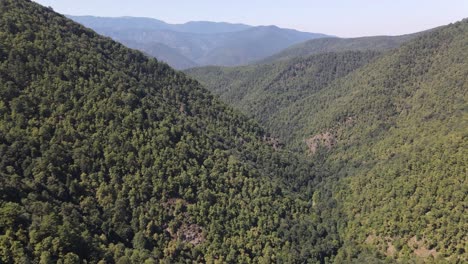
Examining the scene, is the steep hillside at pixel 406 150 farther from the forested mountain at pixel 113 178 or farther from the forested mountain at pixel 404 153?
the forested mountain at pixel 113 178

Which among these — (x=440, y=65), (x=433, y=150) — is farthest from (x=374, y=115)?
(x=433, y=150)

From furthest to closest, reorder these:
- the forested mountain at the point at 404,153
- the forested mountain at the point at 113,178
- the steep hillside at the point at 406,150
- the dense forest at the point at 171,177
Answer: the steep hillside at the point at 406,150, the forested mountain at the point at 404,153, the dense forest at the point at 171,177, the forested mountain at the point at 113,178

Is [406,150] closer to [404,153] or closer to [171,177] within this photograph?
[404,153]

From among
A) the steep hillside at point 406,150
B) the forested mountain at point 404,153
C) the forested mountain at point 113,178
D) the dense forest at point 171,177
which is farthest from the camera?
the steep hillside at point 406,150

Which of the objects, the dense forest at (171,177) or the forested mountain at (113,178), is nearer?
the forested mountain at (113,178)

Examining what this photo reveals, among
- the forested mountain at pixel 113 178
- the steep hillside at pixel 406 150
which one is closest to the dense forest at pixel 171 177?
the forested mountain at pixel 113 178

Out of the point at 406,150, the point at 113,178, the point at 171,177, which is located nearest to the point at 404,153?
the point at 406,150

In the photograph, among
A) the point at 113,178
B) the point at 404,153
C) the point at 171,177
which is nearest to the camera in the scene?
the point at 113,178
